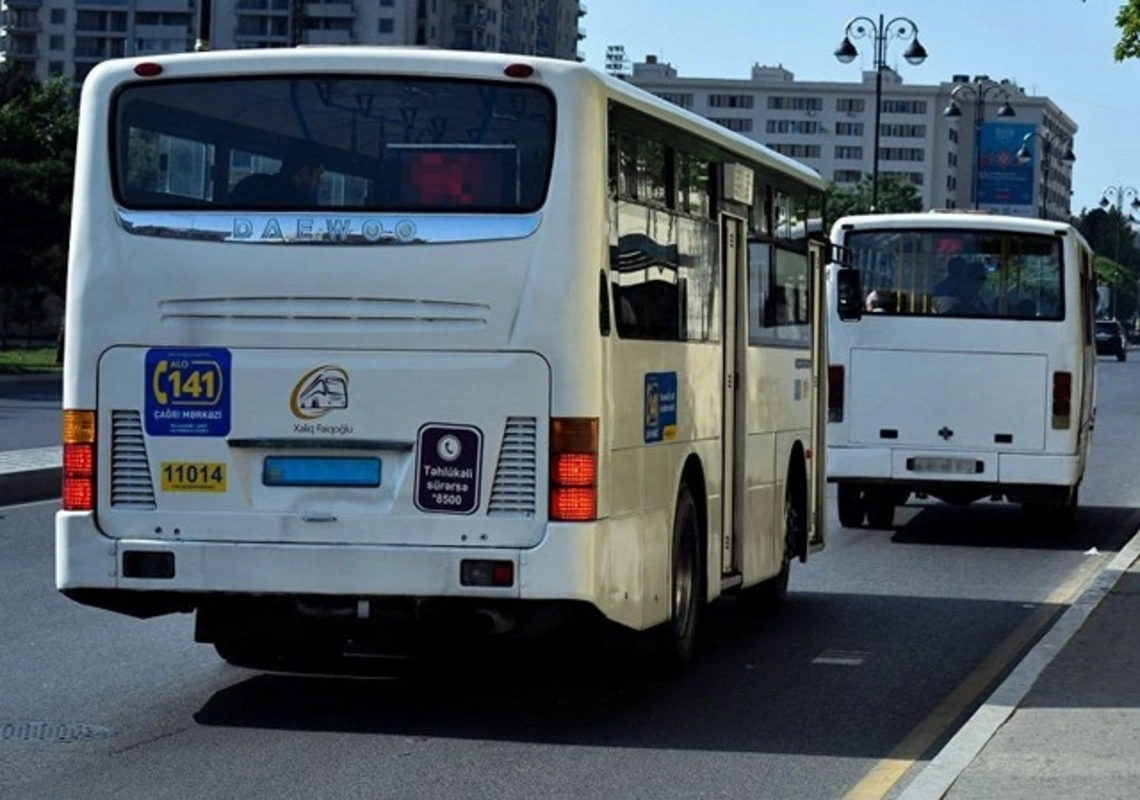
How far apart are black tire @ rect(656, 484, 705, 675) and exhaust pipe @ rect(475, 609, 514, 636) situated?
51.9 inches

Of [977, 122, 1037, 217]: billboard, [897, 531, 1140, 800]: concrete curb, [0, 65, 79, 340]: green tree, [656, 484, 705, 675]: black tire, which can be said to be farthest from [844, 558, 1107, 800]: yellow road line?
[977, 122, 1037, 217]: billboard

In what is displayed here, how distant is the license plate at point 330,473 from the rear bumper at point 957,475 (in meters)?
11.6

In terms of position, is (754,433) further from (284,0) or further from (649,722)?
(284,0)

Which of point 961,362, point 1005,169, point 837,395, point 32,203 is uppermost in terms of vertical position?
A: point 1005,169

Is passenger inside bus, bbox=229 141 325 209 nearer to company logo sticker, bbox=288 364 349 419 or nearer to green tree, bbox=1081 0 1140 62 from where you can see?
company logo sticker, bbox=288 364 349 419

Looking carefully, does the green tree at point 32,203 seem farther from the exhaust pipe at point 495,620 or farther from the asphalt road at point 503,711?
the exhaust pipe at point 495,620

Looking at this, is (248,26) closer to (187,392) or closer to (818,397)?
(818,397)

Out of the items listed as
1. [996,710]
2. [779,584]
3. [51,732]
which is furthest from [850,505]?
[51,732]

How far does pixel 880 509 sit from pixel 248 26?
6003 inches

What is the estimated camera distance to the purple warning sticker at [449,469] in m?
9.87

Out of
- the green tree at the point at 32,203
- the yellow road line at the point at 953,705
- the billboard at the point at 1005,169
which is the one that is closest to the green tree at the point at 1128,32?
the yellow road line at the point at 953,705

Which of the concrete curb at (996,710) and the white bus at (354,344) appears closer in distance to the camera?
the concrete curb at (996,710)

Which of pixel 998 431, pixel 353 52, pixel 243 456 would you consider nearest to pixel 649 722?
pixel 243 456

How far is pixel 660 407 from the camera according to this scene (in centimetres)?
1104
